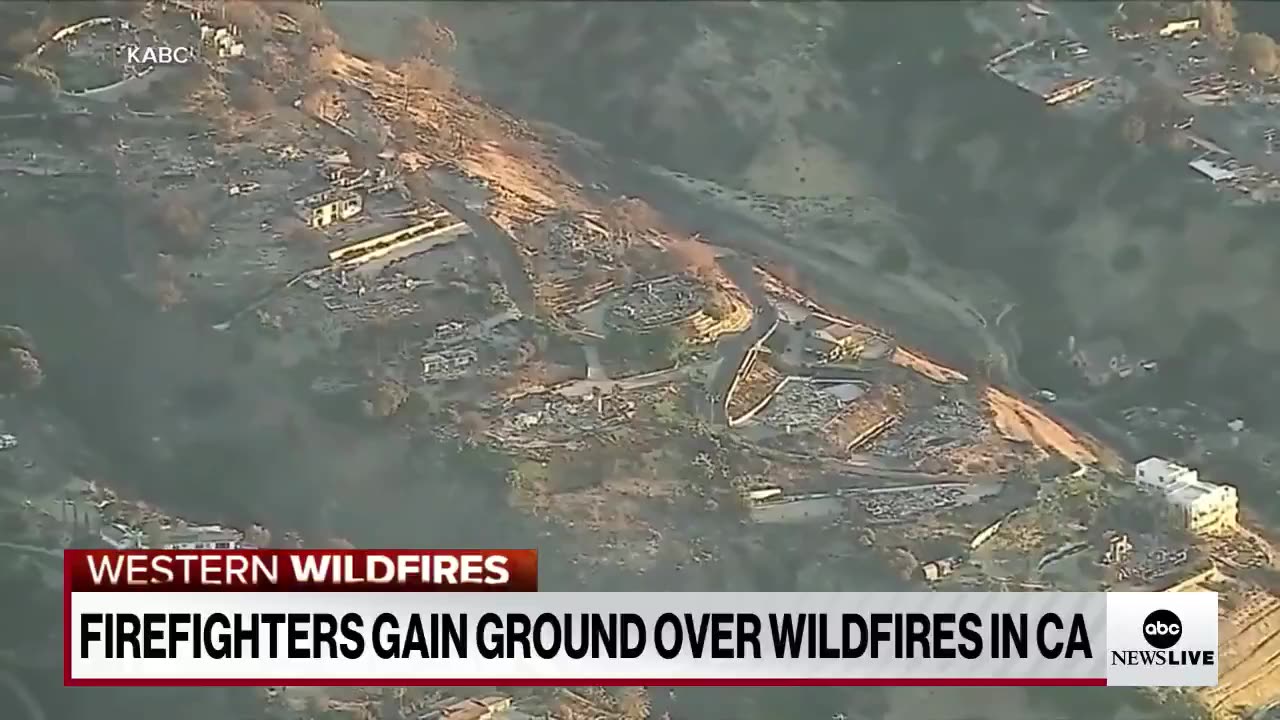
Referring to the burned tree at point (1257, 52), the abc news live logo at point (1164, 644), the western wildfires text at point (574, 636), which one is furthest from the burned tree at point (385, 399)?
the burned tree at point (1257, 52)

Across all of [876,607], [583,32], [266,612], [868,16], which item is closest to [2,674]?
[266,612]

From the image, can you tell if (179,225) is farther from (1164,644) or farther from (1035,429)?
(1164,644)

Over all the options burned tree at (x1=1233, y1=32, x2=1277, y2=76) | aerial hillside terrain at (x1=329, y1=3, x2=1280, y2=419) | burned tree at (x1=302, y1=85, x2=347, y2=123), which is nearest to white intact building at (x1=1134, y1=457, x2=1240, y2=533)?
aerial hillside terrain at (x1=329, y1=3, x2=1280, y2=419)

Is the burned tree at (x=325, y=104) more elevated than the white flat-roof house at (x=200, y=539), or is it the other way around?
the burned tree at (x=325, y=104)

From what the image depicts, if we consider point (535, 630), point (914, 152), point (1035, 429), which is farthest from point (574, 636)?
point (914, 152)

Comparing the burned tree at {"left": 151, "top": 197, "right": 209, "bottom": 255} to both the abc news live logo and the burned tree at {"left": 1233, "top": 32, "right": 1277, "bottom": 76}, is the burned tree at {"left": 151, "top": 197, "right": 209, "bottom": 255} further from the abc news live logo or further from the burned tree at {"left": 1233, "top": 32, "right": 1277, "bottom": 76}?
the burned tree at {"left": 1233, "top": 32, "right": 1277, "bottom": 76}

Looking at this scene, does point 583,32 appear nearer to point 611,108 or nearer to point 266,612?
point 611,108

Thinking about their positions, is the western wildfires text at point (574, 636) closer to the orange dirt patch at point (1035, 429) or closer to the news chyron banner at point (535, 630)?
the news chyron banner at point (535, 630)
